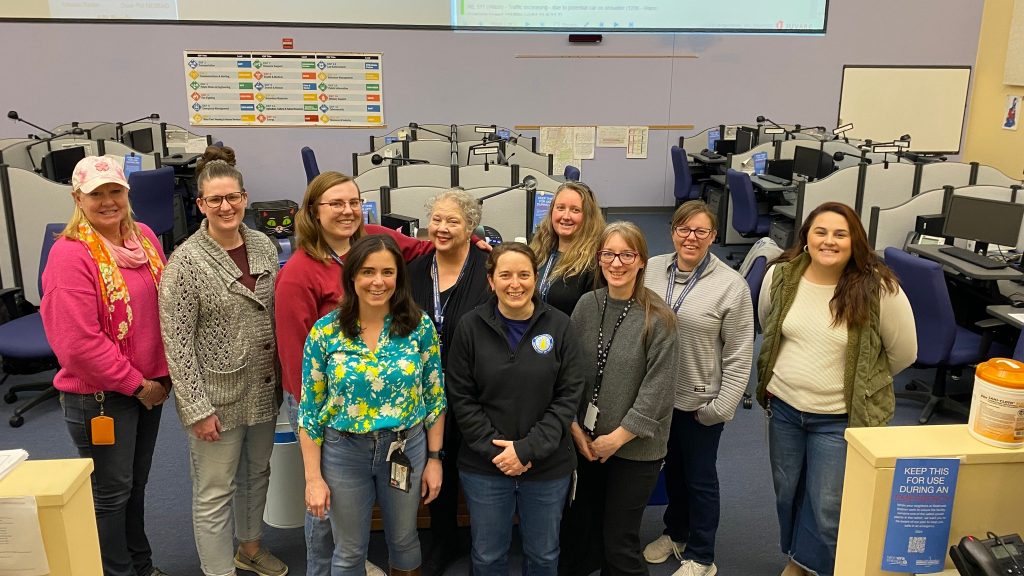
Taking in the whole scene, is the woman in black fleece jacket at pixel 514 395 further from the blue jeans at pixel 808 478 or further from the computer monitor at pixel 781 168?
the computer monitor at pixel 781 168

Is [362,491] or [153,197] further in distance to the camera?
[153,197]

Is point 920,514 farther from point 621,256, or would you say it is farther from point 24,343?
point 24,343

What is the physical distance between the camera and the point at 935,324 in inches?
143

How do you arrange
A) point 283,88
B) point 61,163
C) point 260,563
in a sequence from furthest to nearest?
1. point 283,88
2. point 61,163
3. point 260,563

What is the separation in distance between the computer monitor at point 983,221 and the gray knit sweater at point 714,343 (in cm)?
268

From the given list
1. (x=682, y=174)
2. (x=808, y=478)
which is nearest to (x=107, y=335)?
(x=808, y=478)

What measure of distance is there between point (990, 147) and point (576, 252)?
8.72 metres

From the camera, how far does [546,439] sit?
208cm

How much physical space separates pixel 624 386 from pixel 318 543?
3.31 ft

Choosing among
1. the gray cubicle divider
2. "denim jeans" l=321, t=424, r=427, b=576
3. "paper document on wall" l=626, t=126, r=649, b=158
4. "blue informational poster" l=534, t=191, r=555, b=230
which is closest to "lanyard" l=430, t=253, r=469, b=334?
"denim jeans" l=321, t=424, r=427, b=576

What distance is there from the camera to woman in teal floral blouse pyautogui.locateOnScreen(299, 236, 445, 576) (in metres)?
2.03

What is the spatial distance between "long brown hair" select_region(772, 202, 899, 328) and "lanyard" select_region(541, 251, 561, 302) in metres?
0.84

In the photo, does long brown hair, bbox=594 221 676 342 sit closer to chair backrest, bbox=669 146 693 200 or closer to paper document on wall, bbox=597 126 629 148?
chair backrest, bbox=669 146 693 200

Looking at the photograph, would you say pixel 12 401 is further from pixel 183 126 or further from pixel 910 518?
pixel 183 126
